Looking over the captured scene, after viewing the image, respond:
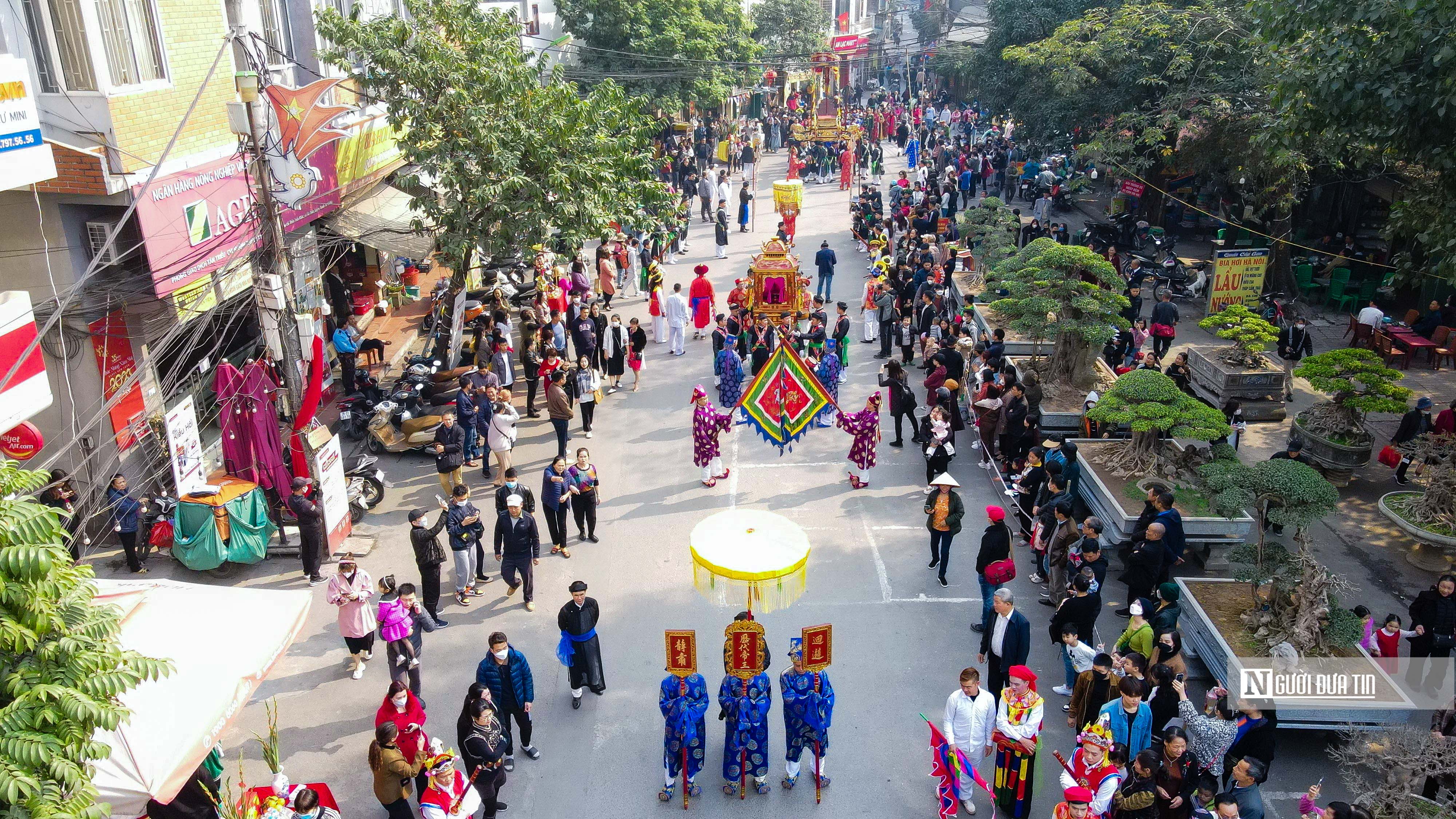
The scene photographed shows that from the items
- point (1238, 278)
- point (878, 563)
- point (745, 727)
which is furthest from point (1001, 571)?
point (1238, 278)

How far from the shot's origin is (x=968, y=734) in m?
7.95

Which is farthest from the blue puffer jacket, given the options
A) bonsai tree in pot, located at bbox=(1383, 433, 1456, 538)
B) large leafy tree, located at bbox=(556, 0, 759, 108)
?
large leafy tree, located at bbox=(556, 0, 759, 108)

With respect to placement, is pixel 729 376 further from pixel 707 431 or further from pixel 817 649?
pixel 817 649

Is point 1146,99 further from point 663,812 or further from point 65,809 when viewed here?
point 65,809

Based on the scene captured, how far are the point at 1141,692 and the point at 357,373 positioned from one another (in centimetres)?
1289

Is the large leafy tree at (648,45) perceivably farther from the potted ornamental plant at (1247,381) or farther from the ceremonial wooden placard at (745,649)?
the ceremonial wooden placard at (745,649)

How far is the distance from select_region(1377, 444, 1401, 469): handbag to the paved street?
5684 millimetres

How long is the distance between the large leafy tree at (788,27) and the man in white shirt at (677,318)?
3748 centimetres

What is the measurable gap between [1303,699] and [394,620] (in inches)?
320

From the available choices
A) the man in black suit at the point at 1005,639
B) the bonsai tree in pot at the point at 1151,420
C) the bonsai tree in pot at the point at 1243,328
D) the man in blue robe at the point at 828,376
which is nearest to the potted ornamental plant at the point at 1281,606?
the bonsai tree in pot at the point at 1151,420

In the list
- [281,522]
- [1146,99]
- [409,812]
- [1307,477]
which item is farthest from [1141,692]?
[1146,99]

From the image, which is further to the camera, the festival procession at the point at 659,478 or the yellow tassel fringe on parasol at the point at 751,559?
the yellow tassel fringe on parasol at the point at 751,559

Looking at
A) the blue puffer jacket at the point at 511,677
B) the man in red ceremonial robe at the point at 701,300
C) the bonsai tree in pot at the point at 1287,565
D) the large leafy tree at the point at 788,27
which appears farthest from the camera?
the large leafy tree at the point at 788,27

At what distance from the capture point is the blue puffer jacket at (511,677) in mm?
8477
